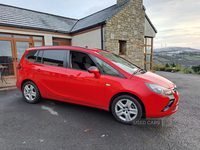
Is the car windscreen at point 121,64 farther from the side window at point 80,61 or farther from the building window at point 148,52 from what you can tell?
the building window at point 148,52

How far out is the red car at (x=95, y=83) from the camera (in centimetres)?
266

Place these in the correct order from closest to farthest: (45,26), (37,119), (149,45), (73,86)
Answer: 1. (37,119)
2. (73,86)
3. (45,26)
4. (149,45)

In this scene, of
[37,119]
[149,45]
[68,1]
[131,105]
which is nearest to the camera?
[131,105]

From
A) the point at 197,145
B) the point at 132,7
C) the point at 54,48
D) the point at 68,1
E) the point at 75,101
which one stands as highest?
the point at 68,1

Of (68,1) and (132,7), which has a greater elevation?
(68,1)

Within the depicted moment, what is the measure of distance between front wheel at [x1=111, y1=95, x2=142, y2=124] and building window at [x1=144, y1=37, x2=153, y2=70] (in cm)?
1159

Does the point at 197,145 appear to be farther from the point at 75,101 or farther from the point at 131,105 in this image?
the point at 75,101

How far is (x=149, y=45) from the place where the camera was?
1388 centimetres

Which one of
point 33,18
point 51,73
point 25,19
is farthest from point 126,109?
point 33,18

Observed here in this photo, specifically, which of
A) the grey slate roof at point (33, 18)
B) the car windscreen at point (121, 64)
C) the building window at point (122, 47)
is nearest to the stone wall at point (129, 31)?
the building window at point (122, 47)

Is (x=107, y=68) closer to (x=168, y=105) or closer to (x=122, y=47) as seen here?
(x=168, y=105)

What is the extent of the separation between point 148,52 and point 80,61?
12021 millimetres

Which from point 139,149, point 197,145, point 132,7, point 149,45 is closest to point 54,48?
point 139,149

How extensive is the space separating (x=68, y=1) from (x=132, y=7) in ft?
31.6
